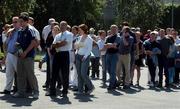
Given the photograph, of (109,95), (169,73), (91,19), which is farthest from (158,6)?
(109,95)

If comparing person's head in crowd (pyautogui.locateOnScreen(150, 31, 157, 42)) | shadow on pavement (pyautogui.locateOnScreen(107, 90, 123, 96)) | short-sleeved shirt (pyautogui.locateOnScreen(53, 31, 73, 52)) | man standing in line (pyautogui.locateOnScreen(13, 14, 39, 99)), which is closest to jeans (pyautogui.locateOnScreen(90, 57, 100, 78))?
person's head in crowd (pyautogui.locateOnScreen(150, 31, 157, 42))

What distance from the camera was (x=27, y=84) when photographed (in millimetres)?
14547

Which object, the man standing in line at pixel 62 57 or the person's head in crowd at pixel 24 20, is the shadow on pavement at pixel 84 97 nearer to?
the man standing in line at pixel 62 57

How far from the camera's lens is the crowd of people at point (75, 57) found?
13961mm

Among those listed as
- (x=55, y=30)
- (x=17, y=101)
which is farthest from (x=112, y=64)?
(x=17, y=101)

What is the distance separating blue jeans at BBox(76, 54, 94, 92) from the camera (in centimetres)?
1517

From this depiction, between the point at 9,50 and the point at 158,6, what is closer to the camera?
the point at 9,50

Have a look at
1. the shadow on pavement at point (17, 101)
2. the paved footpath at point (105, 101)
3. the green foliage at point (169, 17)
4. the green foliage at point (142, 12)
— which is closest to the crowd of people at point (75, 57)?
the shadow on pavement at point (17, 101)

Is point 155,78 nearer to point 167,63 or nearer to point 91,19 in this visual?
point 167,63

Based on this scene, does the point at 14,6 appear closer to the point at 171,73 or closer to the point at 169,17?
the point at 169,17

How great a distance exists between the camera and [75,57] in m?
15.5

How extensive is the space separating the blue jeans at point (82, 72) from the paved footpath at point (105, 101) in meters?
0.31

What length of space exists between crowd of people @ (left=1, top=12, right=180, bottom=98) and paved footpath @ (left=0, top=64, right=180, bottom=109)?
0.38 meters

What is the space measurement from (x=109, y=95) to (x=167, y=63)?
4.07m
